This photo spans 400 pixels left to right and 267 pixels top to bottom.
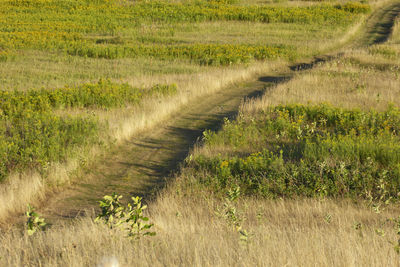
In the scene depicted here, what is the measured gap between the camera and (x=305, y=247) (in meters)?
4.15

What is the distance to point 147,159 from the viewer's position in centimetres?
930

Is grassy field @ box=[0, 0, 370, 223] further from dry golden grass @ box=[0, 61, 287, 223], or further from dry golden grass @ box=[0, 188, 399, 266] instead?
dry golden grass @ box=[0, 188, 399, 266]

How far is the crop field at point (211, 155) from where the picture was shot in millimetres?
4281

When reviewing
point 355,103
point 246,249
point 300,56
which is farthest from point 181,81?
point 246,249

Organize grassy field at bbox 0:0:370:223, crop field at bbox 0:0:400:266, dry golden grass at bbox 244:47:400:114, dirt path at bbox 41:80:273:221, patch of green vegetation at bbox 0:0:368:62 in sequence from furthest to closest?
patch of green vegetation at bbox 0:0:368:62, dry golden grass at bbox 244:47:400:114, grassy field at bbox 0:0:370:223, dirt path at bbox 41:80:273:221, crop field at bbox 0:0:400:266

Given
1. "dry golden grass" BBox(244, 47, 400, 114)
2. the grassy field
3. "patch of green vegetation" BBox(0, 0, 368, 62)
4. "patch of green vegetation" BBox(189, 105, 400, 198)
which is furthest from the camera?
"patch of green vegetation" BBox(0, 0, 368, 62)

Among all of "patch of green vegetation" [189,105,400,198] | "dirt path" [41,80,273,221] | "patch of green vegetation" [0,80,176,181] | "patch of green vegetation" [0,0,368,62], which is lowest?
"dirt path" [41,80,273,221]

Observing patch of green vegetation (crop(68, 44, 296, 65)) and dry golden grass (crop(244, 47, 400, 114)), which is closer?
dry golden grass (crop(244, 47, 400, 114))

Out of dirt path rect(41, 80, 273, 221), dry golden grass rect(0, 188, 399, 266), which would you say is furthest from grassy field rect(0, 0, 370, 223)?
dry golden grass rect(0, 188, 399, 266)

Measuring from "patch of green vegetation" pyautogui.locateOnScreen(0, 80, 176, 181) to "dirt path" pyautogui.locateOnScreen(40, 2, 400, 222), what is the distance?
2.62ft

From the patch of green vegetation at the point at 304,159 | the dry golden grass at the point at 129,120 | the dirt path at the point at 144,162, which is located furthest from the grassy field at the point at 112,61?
the patch of green vegetation at the point at 304,159

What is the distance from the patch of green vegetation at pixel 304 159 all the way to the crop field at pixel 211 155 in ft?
0.11

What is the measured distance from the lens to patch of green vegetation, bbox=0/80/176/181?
8.07m

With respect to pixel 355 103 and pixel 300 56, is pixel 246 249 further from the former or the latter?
pixel 300 56
